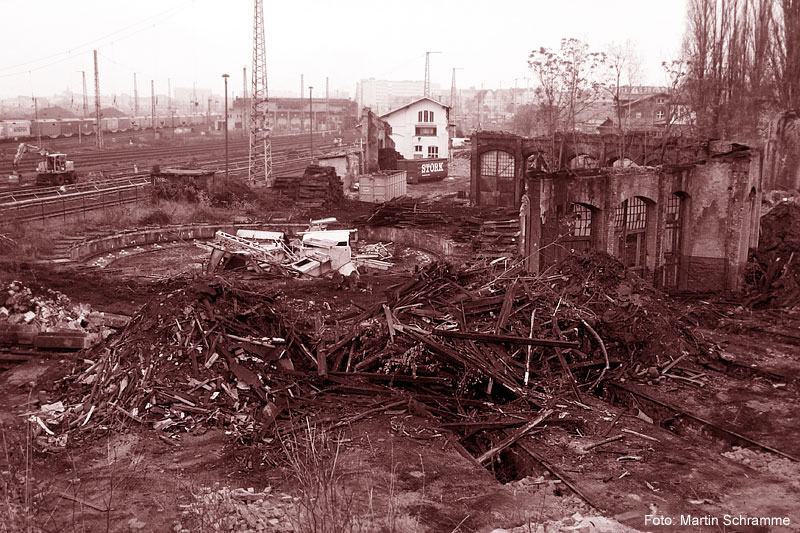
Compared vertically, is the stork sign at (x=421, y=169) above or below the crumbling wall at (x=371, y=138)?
below

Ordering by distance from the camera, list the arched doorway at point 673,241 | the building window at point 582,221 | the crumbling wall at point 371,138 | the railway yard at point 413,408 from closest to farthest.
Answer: the railway yard at point 413,408
the building window at point 582,221
the arched doorway at point 673,241
the crumbling wall at point 371,138

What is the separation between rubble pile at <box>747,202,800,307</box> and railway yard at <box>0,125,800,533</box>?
0.51 m

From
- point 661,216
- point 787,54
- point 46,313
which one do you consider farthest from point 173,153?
point 661,216

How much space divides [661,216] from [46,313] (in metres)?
16.2

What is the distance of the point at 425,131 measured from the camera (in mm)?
57375

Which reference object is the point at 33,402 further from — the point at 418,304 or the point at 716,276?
the point at 716,276

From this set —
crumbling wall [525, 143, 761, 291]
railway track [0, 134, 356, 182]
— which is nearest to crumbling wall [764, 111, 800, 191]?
crumbling wall [525, 143, 761, 291]

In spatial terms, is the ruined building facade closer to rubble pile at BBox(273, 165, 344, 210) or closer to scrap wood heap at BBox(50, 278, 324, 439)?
scrap wood heap at BBox(50, 278, 324, 439)

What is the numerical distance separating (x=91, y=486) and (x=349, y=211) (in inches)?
1072

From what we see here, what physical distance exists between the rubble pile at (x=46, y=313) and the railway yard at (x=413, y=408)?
0.06 meters

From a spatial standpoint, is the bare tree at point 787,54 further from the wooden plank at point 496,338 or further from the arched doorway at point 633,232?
the wooden plank at point 496,338

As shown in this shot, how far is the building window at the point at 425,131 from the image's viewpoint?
57.2 meters

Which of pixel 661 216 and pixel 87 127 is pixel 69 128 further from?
pixel 661 216

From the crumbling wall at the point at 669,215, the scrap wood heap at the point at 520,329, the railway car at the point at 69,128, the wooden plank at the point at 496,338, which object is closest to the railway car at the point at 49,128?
the railway car at the point at 69,128
